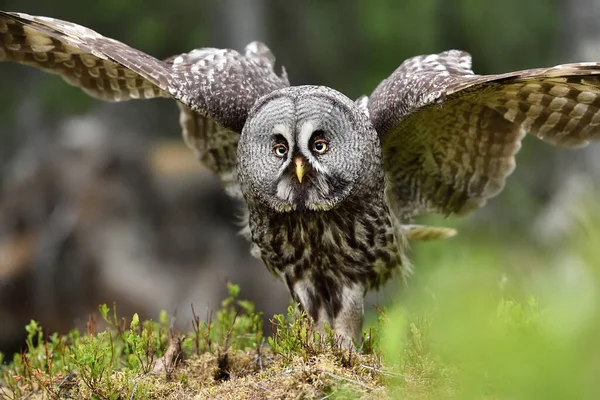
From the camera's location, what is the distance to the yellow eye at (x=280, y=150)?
12.5 feet

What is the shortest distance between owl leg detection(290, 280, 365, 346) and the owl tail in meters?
0.71

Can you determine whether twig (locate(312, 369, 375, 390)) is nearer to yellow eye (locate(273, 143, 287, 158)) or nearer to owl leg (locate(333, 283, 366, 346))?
owl leg (locate(333, 283, 366, 346))

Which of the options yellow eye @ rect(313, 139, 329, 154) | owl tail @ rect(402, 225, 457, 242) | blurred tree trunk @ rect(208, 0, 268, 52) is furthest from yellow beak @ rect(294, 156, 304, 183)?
blurred tree trunk @ rect(208, 0, 268, 52)

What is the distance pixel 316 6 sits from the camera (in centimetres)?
1091

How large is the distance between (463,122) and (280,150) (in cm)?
110

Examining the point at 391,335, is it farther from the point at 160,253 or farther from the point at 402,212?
the point at 160,253

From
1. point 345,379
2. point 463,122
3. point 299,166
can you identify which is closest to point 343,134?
point 299,166

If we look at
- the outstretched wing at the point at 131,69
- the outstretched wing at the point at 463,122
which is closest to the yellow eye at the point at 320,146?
the outstretched wing at the point at 463,122

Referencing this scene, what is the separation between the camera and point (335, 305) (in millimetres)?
4117

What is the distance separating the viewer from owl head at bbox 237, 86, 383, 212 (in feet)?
12.3

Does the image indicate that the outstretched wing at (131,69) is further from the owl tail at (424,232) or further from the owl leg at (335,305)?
the owl tail at (424,232)

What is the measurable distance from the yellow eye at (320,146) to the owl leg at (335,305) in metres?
0.76

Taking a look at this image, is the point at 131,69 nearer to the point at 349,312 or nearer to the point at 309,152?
the point at 309,152

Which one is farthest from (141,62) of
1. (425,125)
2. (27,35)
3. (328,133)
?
(425,125)
